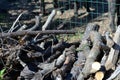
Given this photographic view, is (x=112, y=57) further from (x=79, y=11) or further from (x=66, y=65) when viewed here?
(x=79, y=11)

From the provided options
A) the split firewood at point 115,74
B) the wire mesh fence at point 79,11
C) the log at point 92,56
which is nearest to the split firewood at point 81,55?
the log at point 92,56

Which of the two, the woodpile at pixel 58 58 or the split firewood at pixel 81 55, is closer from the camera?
the woodpile at pixel 58 58

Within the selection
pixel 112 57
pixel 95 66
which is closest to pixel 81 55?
pixel 112 57

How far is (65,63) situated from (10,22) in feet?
13.4

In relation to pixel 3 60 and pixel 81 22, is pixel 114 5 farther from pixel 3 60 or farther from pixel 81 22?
pixel 3 60

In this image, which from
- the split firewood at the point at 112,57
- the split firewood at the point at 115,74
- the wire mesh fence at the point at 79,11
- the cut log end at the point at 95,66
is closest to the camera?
the cut log end at the point at 95,66

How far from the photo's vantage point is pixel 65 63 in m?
6.00

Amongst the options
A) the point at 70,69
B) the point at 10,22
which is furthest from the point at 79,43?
the point at 10,22

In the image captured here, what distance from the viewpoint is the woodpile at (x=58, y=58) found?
5754 millimetres

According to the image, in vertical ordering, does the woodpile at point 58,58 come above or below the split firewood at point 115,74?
above

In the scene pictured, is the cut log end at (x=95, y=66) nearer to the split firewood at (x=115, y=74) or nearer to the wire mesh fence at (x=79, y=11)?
the split firewood at (x=115, y=74)

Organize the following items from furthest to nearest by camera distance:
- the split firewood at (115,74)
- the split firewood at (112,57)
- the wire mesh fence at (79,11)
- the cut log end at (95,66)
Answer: the wire mesh fence at (79,11)
the split firewood at (112,57)
the split firewood at (115,74)
the cut log end at (95,66)

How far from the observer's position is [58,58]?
608 cm

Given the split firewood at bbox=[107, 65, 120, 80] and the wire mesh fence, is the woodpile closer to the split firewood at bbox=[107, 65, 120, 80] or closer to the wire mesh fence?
the split firewood at bbox=[107, 65, 120, 80]
